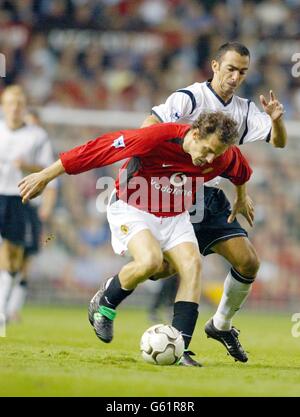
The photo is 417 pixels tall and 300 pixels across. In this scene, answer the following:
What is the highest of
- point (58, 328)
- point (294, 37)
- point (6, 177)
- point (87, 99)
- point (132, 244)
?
point (294, 37)

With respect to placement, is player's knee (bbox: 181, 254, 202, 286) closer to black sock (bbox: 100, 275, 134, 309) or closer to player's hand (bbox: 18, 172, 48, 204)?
black sock (bbox: 100, 275, 134, 309)

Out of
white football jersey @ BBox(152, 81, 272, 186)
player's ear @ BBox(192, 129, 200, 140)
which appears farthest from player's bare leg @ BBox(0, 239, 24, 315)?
player's ear @ BBox(192, 129, 200, 140)

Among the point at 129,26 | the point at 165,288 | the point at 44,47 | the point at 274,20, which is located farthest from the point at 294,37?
the point at 165,288

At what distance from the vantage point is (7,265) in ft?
32.1

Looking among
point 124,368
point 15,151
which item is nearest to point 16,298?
point 15,151

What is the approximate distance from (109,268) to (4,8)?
19.7ft

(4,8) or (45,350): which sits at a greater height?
(4,8)

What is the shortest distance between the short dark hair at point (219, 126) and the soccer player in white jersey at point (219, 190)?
69 cm

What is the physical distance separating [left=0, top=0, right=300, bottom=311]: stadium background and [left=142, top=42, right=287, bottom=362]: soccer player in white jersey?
21.6 feet

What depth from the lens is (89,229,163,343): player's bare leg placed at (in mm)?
6434

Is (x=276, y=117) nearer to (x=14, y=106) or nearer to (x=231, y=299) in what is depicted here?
(x=231, y=299)

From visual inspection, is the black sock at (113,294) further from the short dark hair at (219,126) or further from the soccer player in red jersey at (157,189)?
the short dark hair at (219,126)

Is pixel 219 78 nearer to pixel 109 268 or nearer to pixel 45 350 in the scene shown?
pixel 45 350

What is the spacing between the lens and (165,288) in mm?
10406
